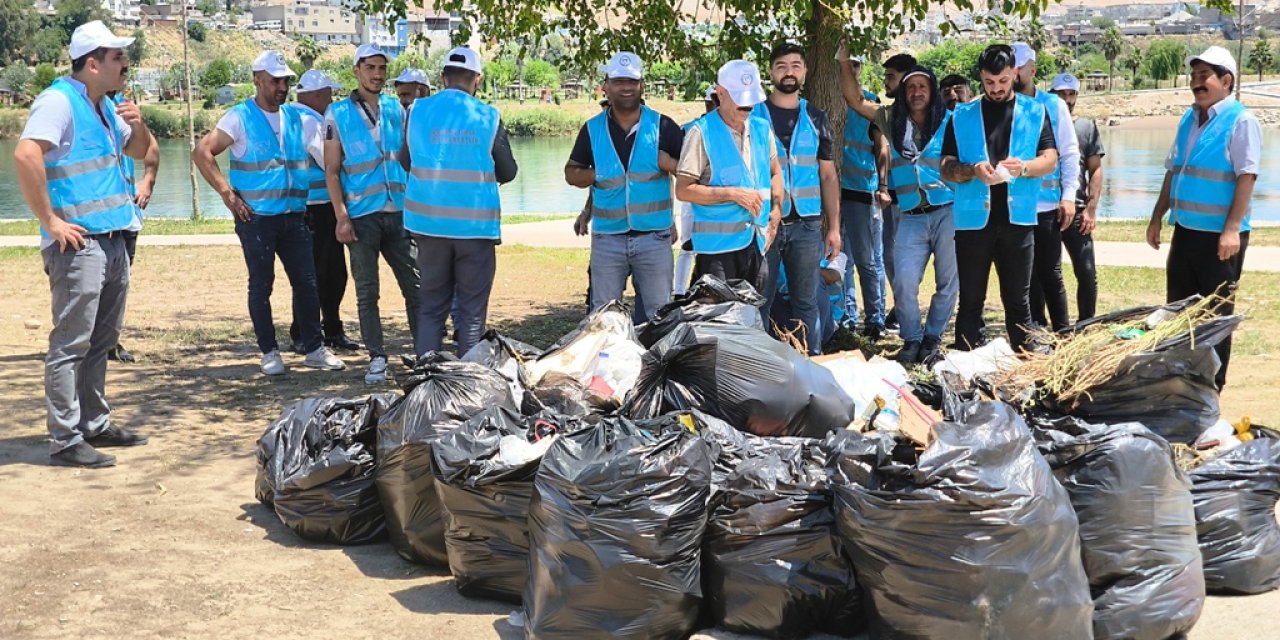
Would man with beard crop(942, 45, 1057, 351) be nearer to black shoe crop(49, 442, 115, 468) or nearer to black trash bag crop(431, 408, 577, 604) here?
black trash bag crop(431, 408, 577, 604)

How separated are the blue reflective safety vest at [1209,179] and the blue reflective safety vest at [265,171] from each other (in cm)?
493

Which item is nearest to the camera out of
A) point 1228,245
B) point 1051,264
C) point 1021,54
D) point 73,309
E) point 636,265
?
point 73,309

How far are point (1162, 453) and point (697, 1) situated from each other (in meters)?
5.76

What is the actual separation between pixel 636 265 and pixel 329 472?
2437mm

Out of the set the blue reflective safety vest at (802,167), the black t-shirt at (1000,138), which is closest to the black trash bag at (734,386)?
the blue reflective safety vest at (802,167)

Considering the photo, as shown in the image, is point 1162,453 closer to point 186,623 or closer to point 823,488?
point 823,488

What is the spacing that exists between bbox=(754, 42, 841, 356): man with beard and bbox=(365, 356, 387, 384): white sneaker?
2.21m

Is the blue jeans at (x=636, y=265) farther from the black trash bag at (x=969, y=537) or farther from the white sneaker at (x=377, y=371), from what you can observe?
Answer: the black trash bag at (x=969, y=537)

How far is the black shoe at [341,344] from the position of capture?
8359 mm

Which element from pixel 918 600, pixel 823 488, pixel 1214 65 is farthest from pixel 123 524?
pixel 1214 65

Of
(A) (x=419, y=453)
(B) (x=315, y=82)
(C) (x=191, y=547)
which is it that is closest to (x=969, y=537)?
(A) (x=419, y=453)

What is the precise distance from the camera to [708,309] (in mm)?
5148

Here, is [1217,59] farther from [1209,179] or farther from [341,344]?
[341,344]

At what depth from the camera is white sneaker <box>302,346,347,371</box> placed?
7633mm
